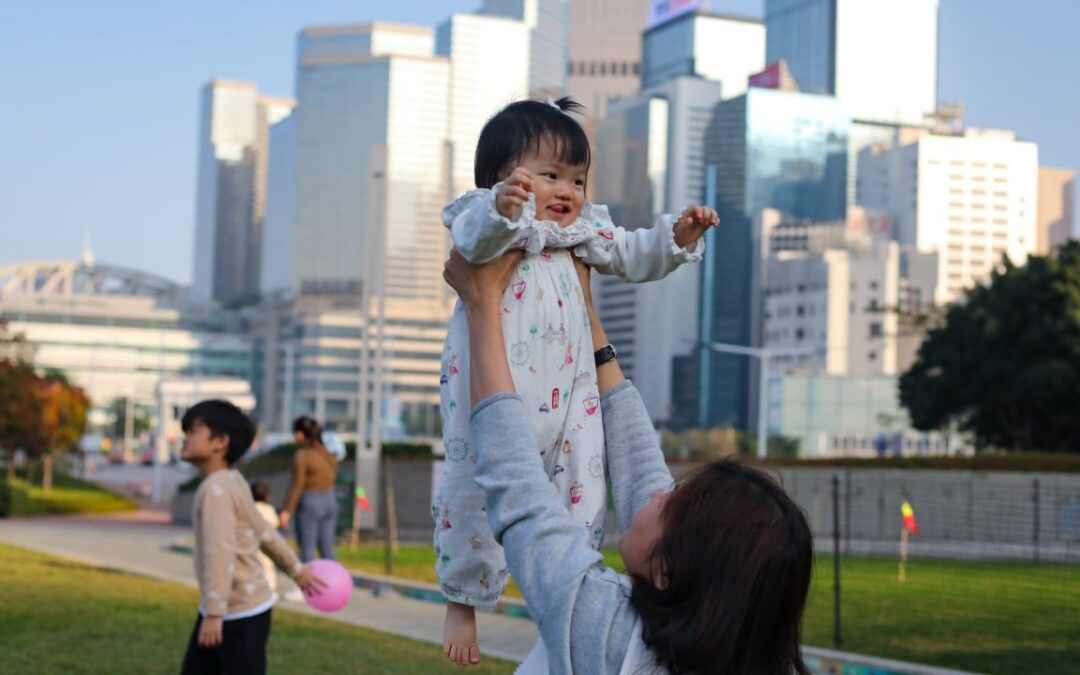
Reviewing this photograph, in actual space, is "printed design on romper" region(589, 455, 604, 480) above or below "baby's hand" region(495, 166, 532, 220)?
below

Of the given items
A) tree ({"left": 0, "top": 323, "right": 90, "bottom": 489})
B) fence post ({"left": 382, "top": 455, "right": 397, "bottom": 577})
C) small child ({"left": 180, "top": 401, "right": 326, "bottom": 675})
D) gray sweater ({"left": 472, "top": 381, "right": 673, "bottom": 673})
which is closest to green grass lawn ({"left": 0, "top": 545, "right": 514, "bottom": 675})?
fence post ({"left": 382, "top": 455, "right": 397, "bottom": 577})

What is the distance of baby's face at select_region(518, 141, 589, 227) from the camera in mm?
3057

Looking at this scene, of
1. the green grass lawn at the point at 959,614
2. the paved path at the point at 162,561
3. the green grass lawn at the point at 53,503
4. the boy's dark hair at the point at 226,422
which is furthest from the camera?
the green grass lawn at the point at 53,503

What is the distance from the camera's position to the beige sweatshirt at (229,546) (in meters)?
6.09

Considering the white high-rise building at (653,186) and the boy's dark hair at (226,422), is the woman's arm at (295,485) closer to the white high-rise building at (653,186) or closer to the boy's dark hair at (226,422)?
the boy's dark hair at (226,422)

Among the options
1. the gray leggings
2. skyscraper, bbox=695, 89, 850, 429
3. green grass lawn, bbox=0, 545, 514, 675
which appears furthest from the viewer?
skyscraper, bbox=695, 89, 850, 429

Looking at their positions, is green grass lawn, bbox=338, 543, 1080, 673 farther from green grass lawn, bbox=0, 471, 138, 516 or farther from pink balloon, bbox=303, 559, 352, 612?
green grass lawn, bbox=0, 471, 138, 516

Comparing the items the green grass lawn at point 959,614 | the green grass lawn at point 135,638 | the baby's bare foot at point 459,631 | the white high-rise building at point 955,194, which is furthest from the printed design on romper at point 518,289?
the white high-rise building at point 955,194

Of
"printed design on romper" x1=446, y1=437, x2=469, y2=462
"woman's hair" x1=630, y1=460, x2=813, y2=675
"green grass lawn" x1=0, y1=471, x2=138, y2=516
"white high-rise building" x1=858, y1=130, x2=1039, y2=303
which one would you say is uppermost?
"white high-rise building" x1=858, y1=130, x2=1039, y2=303

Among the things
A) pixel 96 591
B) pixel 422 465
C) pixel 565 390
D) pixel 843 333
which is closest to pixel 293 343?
pixel 843 333

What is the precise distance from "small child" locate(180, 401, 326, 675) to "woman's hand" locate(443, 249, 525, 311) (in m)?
3.51

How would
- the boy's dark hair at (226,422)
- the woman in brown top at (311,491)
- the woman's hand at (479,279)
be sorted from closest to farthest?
the woman's hand at (479,279), the boy's dark hair at (226,422), the woman in brown top at (311,491)

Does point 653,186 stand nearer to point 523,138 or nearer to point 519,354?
point 523,138

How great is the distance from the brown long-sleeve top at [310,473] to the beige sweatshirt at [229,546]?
24.7 ft
